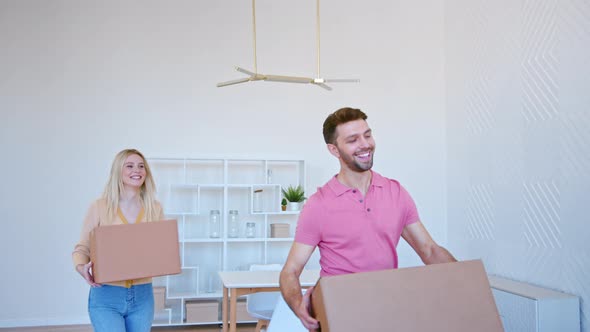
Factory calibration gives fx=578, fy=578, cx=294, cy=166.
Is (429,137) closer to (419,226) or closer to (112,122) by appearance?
(112,122)

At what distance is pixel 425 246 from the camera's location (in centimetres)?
200

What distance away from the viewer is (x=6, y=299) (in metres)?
5.37

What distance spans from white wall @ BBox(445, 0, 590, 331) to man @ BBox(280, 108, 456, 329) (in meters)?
2.33

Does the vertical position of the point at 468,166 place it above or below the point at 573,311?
above

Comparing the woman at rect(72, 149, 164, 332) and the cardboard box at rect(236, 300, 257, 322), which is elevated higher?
the woman at rect(72, 149, 164, 332)

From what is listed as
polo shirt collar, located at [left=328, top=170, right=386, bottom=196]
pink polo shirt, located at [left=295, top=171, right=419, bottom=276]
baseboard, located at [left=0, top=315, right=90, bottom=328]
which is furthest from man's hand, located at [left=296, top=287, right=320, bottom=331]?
baseboard, located at [left=0, top=315, right=90, bottom=328]

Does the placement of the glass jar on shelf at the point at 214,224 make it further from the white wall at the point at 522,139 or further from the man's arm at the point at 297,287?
the man's arm at the point at 297,287

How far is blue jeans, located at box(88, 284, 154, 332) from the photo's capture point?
2.43 m

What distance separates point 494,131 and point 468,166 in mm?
630

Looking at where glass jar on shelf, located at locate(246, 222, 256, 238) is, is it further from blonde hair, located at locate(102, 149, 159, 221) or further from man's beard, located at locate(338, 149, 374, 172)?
man's beard, located at locate(338, 149, 374, 172)

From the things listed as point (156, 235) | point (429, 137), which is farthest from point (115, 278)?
point (429, 137)

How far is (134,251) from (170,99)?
11.4 feet

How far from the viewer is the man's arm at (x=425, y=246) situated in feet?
6.40

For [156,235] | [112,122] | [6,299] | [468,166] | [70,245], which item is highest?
[112,122]
